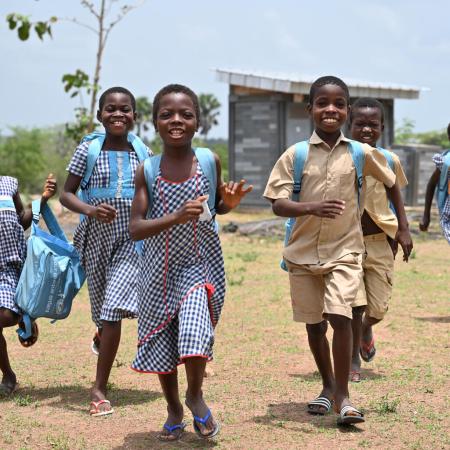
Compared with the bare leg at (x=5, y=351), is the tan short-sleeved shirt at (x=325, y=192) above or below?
above

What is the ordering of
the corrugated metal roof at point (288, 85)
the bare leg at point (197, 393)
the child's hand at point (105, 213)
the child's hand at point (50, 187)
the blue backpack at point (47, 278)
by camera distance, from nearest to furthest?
the bare leg at point (197, 393) < the child's hand at point (105, 213) < the blue backpack at point (47, 278) < the child's hand at point (50, 187) < the corrugated metal roof at point (288, 85)

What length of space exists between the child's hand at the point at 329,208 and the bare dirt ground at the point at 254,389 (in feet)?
3.64

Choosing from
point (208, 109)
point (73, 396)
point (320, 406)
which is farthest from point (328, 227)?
point (208, 109)

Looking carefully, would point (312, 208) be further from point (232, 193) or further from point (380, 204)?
point (380, 204)

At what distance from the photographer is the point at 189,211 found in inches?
167

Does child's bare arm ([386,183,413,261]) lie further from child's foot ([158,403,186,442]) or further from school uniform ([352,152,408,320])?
child's foot ([158,403,186,442])

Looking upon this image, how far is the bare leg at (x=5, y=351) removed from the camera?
5720mm

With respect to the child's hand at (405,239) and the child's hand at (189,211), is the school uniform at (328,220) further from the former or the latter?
the child's hand at (189,211)

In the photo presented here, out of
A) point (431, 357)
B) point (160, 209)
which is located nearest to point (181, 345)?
point (160, 209)

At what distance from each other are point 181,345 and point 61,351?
3200 mm

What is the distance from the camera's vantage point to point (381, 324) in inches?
324

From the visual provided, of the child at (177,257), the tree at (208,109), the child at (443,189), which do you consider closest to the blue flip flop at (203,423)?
the child at (177,257)

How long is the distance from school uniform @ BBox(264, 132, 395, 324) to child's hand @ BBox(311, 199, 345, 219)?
311 mm

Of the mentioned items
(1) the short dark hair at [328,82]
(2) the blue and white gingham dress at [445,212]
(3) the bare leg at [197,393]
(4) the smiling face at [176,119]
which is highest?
(1) the short dark hair at [328,82]
